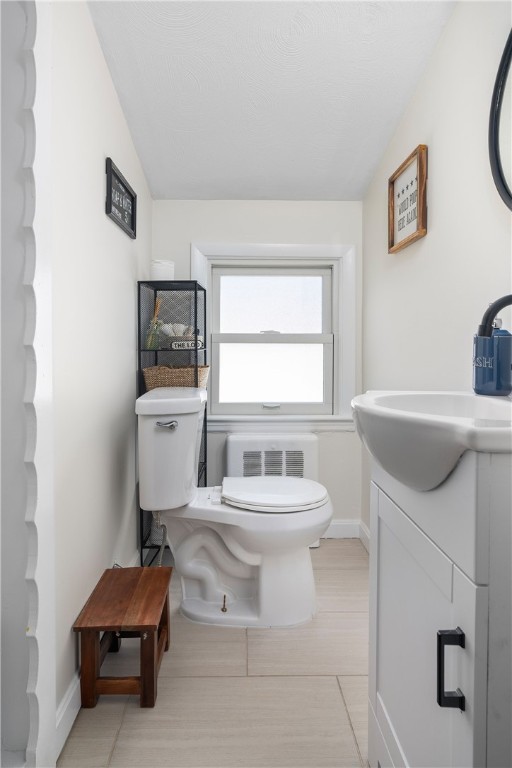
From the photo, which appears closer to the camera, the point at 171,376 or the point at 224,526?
the point at 224,526

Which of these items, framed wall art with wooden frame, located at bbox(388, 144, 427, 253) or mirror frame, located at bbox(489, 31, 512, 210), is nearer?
mirror frame, located at bbox(489, 31, 512, 210)

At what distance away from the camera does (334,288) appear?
304cm

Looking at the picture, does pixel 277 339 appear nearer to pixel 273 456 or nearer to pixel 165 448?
pixel 273 456

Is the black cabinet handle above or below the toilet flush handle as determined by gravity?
below

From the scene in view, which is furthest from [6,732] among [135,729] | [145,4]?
[145,4]

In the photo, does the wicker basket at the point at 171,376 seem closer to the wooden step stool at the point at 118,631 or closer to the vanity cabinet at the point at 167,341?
the vanity cabinet at the point at 167,341

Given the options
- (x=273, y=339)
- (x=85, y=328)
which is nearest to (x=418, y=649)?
(x=85, y=328)

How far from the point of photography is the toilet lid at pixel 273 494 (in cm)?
201

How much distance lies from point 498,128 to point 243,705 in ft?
5.67

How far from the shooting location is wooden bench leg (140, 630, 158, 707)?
1541 millimetres

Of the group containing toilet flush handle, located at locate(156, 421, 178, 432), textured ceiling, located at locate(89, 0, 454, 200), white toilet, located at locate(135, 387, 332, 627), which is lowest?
white toilet, located at locate(135, 387, 332, 627)

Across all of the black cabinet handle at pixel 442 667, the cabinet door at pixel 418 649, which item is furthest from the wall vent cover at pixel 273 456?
the black cabinet handle at pixel 442 667

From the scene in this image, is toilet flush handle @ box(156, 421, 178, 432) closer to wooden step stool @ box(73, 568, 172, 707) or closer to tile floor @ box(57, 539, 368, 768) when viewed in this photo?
wooden step stool @ box(73, 568, 172, 707)

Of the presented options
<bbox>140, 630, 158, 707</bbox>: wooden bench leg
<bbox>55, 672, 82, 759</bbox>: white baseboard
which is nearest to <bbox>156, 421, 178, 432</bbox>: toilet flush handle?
<bbox>140, 630, 158, 707</bbox>: wooden bench leg
